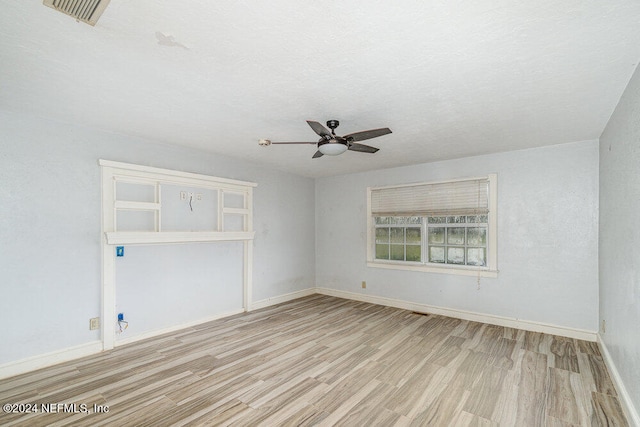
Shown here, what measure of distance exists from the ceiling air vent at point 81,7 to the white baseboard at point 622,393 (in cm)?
418

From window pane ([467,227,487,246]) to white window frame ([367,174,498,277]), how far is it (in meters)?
0.08

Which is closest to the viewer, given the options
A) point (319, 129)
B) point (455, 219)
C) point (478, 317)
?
point (319, 129)

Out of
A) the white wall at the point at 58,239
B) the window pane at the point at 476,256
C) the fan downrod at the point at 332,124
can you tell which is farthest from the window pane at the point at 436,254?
the white wall at the point at 58,239

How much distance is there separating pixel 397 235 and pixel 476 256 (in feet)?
4.54

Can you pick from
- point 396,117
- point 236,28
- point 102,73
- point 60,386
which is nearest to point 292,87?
point 236,28

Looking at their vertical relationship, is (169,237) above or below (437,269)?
above

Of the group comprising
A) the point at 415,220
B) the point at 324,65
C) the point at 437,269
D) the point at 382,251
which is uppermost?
the point at 324,65

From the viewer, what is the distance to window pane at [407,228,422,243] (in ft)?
17.5

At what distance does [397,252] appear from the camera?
5605 mm

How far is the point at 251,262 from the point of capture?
17.2 feet

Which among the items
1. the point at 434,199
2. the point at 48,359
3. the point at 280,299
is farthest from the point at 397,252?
the point at 48,359

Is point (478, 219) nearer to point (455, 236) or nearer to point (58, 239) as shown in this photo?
point (455, 236)

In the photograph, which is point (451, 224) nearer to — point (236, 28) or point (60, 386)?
point (236, 28)

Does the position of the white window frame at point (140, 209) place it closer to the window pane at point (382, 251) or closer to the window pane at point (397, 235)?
the window pane at point (382, 251)
